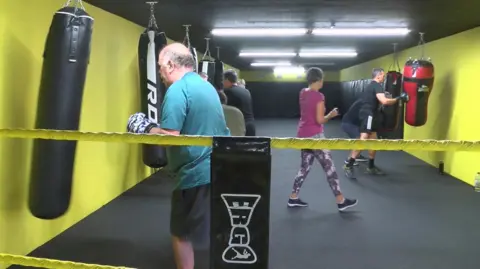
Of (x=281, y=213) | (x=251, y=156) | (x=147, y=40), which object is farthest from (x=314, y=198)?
(x=251, y=156)

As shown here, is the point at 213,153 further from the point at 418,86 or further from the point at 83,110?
the point at 418,86

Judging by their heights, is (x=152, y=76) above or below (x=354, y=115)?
above

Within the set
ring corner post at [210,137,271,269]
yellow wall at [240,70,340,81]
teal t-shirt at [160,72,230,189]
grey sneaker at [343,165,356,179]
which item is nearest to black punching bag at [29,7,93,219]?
teal t-shirt at [160,72,230,189]

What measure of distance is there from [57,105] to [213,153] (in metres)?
1.49

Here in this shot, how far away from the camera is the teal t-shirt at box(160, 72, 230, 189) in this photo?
2418mm

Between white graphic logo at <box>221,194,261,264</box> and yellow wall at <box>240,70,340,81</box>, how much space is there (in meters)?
19.2

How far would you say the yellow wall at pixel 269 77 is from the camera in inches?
816

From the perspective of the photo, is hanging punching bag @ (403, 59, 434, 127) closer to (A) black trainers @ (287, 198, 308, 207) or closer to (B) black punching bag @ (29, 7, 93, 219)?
(A) black trainers @ (287, 198, 308, 207)

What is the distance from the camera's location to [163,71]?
252 cm

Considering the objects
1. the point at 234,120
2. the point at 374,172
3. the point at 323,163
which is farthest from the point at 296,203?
the point at 374,172

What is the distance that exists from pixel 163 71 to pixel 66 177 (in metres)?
0.98

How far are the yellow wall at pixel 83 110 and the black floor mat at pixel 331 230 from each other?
162 mm

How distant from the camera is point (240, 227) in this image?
175 centimetres

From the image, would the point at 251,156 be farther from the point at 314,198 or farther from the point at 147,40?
the point at 314,198
